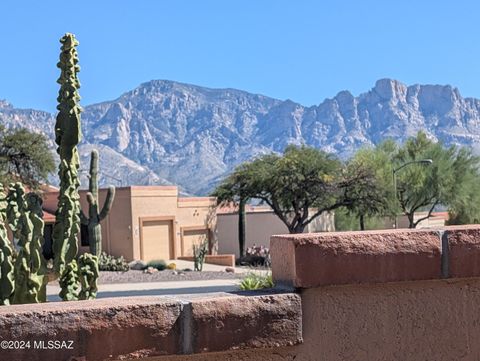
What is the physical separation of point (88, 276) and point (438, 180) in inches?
1818

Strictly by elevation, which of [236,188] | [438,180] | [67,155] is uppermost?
[438,180]

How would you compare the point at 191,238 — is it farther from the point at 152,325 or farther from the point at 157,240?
the point at 152,325

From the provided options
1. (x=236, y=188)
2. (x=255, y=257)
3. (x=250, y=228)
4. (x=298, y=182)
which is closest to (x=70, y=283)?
(x=298, y=182)

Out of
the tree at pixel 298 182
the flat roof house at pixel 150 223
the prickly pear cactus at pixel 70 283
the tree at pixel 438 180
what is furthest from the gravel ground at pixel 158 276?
the prickly pear cactus at pixel 70 283

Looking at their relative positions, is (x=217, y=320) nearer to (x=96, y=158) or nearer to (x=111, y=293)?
(x=111, y=293)

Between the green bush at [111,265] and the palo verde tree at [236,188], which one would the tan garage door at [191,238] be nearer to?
the palo verde tree at [236,188]

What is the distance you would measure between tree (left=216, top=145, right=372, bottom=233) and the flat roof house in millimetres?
6824

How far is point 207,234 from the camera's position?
56.9m

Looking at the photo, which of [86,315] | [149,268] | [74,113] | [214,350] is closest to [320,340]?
[214,350]

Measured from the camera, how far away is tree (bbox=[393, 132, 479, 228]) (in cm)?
5406

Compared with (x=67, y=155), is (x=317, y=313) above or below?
below

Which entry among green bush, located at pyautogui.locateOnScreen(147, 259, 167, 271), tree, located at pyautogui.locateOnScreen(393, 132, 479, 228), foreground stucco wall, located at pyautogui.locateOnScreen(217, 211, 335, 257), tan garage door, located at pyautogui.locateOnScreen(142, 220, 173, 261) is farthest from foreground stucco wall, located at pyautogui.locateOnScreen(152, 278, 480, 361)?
foreground stucco wall, located at pyautogui.locateOnScreen(217, 211, 335, 257)

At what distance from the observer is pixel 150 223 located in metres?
50.6

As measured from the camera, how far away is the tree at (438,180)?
177 ft
